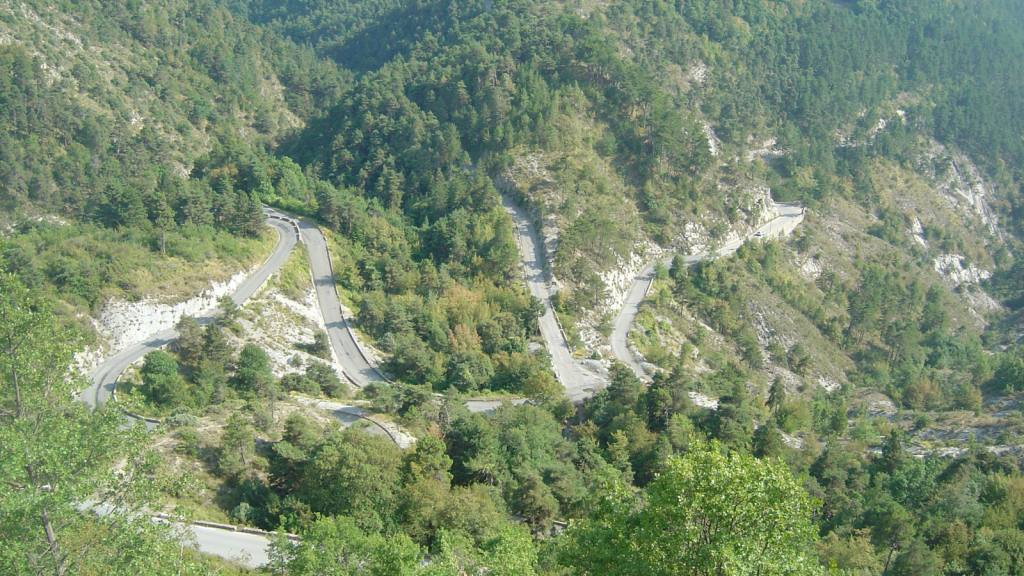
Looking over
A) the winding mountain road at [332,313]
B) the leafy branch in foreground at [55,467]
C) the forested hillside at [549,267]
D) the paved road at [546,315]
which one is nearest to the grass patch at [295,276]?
the forested hillside at [549,267]

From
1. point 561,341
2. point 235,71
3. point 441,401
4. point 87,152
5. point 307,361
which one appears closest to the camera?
point 441,401

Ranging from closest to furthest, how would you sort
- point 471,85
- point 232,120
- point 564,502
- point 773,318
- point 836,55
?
1. point 564,502
2. point 773,318
3. point 471,85
4. point 232,120
5. point 836,55

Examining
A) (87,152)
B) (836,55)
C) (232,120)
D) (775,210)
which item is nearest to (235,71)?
(232,120)

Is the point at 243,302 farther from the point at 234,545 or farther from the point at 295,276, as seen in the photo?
the point at 234,545

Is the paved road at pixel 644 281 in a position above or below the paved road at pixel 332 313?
below

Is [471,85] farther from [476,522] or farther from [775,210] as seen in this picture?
[476,522]

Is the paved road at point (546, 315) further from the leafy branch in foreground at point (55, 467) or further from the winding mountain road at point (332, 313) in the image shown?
the leafy branch in foreground at point (55, 467)

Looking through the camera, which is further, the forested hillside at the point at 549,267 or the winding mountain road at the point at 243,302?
the winding mountain road at the point at 243,302
